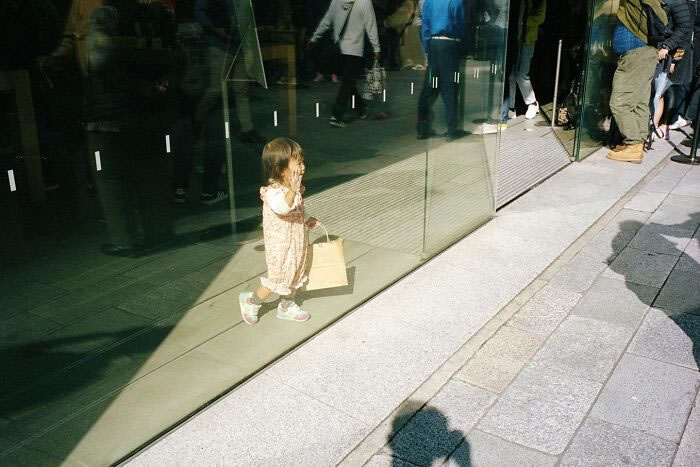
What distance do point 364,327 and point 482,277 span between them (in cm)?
115

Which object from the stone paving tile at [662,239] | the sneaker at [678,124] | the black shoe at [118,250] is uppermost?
the black shoe at [118,250]

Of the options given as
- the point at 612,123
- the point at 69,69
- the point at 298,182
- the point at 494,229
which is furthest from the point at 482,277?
the point at 612,123

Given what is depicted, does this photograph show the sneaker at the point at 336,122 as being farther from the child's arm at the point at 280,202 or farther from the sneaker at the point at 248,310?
the sneaker at the point at 248,310

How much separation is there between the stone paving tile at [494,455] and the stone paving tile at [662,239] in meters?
2.99

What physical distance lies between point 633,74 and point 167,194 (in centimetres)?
623

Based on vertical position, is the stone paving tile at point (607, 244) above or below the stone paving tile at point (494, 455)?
above

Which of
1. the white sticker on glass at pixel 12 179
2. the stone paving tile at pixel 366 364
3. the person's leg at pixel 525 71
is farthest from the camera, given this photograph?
the person's leg at pixel 525 71

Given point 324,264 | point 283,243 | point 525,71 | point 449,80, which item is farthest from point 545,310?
point 525,71

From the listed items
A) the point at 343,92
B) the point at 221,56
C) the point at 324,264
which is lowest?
the point at 324,264

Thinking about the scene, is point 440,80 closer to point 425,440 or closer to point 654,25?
point 425,440

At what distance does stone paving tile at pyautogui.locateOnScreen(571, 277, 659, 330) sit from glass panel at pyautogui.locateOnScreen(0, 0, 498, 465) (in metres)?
1.21

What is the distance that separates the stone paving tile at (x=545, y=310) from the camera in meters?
4.16

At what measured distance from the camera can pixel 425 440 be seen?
3.07m

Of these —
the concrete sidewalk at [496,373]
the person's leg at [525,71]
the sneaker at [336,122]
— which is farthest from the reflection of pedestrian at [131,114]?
the person's leg at [525,71]
